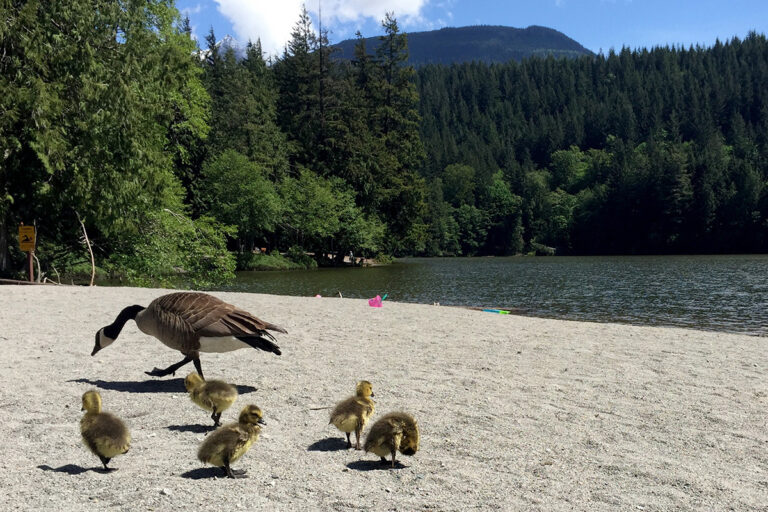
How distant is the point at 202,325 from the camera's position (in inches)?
297

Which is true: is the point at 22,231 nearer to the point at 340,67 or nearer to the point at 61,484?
the point at 61,484

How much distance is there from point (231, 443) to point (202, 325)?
267cm

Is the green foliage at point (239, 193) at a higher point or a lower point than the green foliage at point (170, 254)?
higher

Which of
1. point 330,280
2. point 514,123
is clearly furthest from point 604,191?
point 330,280

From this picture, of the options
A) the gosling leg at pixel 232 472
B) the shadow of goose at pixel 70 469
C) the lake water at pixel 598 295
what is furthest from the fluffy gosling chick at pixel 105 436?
the lake water at pixel 598 295

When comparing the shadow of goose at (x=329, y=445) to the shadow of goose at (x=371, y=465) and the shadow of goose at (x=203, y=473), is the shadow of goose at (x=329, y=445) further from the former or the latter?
the shadow of goose at (x=203, y=473)

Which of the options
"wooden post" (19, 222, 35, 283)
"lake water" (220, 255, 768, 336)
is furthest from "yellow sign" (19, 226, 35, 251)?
"lake water" (220, 255, 768, 336)

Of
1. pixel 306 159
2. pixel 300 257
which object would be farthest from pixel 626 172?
pixel 300 257

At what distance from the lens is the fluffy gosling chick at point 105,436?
5230 mm

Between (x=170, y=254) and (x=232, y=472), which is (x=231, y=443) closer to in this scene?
(x=232, y=472)

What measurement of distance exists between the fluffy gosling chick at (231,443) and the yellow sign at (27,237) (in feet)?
72.0

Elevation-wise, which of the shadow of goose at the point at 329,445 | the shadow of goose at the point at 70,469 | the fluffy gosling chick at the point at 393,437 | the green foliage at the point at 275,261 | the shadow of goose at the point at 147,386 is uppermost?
the green foliage at the point at 275,261

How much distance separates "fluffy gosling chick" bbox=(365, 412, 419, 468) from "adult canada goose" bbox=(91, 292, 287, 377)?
2145 mm

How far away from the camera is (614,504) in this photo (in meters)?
4.87
